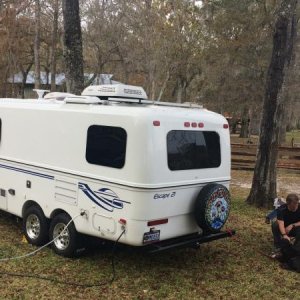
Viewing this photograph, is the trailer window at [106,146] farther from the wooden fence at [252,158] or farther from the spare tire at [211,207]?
the wooden fence at [252,158]

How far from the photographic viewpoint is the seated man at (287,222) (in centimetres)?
684

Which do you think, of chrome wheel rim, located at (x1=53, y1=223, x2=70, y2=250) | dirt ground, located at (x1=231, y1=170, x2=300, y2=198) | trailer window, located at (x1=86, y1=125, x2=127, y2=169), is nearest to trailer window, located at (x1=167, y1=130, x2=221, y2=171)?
trailer window, located at (x1=86, y1=125, x2=127, y2=169)

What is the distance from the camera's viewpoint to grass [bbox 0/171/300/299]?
18.8ft

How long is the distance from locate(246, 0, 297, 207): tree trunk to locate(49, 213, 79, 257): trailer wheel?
17.5 feet

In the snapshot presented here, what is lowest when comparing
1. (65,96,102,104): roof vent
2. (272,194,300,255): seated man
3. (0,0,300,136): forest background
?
(272,194,300,255): seated man

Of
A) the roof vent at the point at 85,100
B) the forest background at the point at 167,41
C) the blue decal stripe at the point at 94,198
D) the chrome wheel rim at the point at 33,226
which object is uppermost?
the forest background at the point at 167,41

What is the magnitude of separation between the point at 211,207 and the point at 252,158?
13848mm

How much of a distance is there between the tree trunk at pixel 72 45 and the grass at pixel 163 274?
14.6ft

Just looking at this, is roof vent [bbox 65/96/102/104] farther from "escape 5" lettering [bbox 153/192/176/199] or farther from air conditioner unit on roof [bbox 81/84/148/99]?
"escape 5" lettering [bbox 153/192/176/199]

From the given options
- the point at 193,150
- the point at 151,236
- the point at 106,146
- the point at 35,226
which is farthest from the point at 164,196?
the point at 35,226

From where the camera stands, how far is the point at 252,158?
1977cm

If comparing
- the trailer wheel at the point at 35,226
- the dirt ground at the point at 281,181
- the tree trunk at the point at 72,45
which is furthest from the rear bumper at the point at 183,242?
the dirt ground at the point at 281,181

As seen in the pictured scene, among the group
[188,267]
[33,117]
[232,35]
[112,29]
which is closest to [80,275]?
[188,267]

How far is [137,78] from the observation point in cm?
3944
